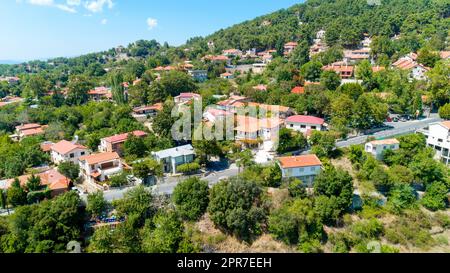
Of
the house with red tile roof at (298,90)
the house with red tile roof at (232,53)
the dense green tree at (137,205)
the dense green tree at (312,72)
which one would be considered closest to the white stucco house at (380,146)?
the house with red tile roof at (298,90)

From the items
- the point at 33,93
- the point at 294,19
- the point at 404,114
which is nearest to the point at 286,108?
the point at 404,114

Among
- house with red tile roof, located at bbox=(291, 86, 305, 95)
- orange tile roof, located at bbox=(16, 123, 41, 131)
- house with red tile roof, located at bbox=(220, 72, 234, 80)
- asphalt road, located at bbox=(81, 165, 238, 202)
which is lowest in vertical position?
asphalt road, located at bbox=(81, 165, 238, 202)

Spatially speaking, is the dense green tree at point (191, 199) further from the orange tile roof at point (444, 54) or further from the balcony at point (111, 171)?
the orange tile roof at point (444, 54)

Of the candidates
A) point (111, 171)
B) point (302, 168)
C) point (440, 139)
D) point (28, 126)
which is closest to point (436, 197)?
point (440, 139)

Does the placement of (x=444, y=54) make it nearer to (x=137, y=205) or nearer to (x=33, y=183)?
(x=137, y=205)

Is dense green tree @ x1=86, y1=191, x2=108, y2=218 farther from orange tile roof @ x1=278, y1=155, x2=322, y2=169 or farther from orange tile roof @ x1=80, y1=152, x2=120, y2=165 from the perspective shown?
orange tile roof @ x1=278, y1=155, x2=322, y2=169

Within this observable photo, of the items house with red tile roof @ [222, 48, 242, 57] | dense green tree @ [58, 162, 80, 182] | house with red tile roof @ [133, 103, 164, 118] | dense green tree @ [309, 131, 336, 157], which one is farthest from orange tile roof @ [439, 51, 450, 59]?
dense green tree @ [58, 162, 80, 182]
